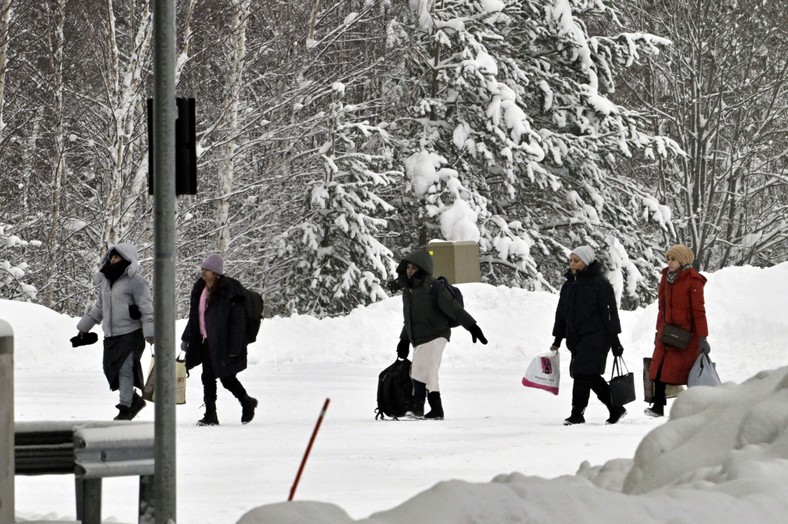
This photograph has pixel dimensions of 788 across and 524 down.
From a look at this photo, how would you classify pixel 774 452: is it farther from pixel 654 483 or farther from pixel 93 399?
pixel 93 399

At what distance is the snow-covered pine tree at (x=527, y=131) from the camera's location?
2889 centimetres

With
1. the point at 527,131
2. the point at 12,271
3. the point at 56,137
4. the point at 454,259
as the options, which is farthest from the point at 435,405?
the point at 527,131

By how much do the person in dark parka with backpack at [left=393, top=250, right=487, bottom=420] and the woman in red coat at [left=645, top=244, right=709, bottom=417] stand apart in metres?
1.72

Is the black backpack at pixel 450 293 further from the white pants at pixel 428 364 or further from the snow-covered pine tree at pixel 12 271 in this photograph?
the snow-covered pine tree at pixel 12 271

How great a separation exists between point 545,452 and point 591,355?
236 cm

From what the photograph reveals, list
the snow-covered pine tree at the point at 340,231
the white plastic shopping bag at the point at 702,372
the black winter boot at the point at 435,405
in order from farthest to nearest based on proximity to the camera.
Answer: the snow-covered pine tree at the point at 340,231 < the black winter boot at the point at 435,405 < the white plastic shopping bag at the point at 702,372

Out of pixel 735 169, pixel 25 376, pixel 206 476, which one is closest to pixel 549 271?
pixel 735 169

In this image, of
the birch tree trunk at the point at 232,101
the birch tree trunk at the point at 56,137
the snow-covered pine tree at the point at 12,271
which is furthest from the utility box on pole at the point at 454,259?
the birch tree trunk at the point at 56,137

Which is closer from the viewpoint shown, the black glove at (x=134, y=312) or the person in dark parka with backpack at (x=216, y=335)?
the black glove at (x=134, y=312)

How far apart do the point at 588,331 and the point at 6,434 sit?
7420mm

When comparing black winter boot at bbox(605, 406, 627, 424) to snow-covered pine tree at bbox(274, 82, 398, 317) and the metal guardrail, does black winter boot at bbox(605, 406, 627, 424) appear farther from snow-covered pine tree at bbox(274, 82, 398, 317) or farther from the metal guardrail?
snow-covered pine tree at bbox(274, 82, 398, 317)

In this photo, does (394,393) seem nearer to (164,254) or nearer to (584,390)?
(584,390)

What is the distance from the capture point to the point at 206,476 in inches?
361

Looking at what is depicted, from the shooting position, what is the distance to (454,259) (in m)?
24.7
